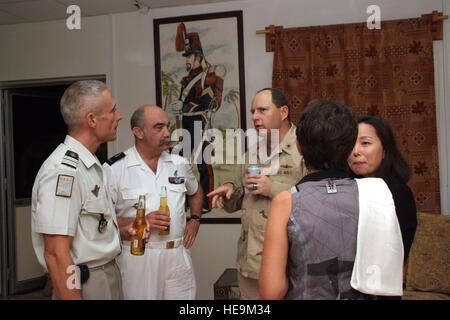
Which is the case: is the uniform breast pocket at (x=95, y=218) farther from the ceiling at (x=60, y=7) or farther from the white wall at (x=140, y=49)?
the ceiling at (x=60, y=7)

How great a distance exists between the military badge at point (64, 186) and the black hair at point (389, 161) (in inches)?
50.4

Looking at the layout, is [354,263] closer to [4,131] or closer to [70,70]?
[70,70]

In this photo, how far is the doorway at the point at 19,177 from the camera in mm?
4328

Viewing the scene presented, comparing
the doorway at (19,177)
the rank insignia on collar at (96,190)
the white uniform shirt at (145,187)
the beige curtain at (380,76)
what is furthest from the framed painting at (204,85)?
the rank insignia on collar at (96,190)

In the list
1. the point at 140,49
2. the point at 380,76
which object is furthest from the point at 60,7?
the point at 380,76

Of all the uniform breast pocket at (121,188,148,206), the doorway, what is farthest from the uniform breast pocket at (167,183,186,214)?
the doorway

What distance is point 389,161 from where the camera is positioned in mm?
1740

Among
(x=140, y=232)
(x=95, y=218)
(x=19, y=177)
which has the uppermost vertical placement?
(x=19, y=177)

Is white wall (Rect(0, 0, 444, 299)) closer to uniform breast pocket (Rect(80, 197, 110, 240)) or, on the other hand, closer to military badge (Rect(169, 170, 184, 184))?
military badge (Rect(169, 170, 184, 184))

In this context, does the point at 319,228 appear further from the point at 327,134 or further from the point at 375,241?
the point at 327,134

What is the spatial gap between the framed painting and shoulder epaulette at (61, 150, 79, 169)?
7.12 feet

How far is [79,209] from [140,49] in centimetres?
266
